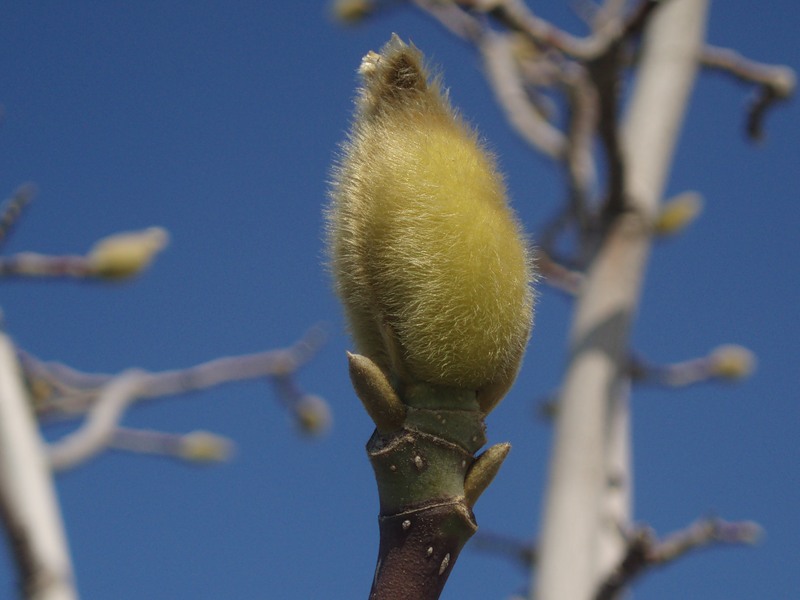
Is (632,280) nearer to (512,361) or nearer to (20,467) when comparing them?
(512,361)

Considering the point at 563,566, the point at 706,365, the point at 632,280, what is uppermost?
the point at 706,365

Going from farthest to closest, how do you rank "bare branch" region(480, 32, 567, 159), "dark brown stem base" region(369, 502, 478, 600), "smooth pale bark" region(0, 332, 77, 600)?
"bare branch" region(480, 32, 567, 159) < "dark brown stem base" region(369, 502, 478, 600) < "smooth pale bark" region(0, 332, 77, 600)

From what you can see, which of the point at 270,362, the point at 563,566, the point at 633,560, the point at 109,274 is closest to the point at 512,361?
the point at 633,560

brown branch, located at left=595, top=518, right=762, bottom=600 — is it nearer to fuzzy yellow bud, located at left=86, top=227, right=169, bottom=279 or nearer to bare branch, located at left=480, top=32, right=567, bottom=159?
fuzzy yellow bud, located at left=86, top=227, right=169, bottom=279

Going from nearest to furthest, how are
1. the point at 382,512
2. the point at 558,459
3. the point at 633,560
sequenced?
1. the point at 382,512
2. the point at 633,560
3. the point at 558,459

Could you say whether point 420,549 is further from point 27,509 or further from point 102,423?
point 102,423

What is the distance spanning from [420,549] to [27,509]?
0.41 meters

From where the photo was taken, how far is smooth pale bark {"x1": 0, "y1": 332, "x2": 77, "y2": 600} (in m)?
0.37

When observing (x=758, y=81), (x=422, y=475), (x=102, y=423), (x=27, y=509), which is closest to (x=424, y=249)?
(x=422, y=475)

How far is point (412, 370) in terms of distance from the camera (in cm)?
81

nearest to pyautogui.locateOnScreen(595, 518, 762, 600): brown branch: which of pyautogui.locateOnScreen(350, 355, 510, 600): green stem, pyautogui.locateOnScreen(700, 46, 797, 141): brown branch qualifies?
pyautogui.locateOnScreen(350, 355, 510, 600): green stem

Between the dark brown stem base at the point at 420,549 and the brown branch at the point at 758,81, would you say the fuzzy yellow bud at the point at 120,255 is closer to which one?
the dark brown stem base at the point at 420,549

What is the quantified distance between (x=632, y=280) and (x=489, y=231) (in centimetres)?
153

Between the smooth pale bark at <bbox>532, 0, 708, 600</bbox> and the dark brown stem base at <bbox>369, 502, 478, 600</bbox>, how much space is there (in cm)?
116
